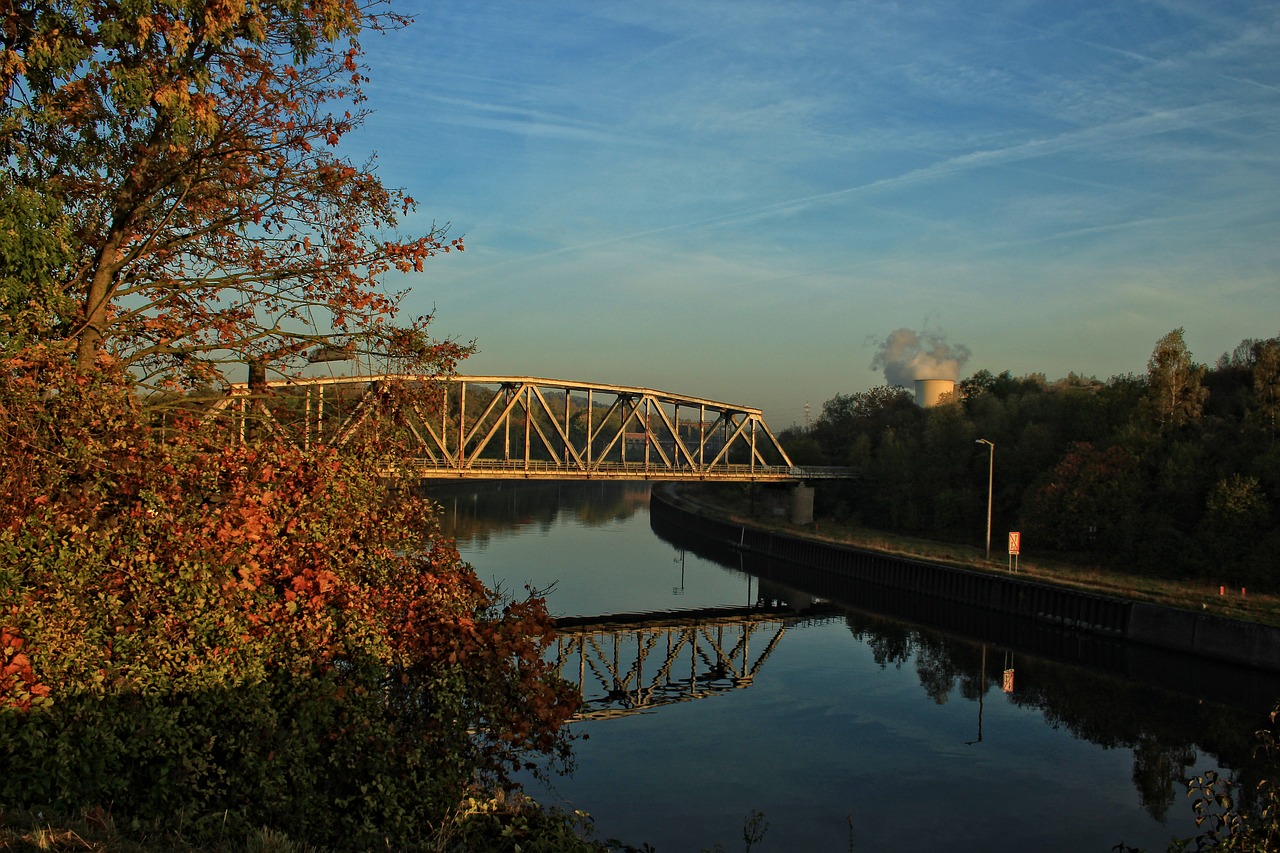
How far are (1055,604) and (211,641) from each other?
37019mm

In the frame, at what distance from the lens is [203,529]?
9.34m

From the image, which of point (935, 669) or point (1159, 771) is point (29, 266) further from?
point (935, 669)

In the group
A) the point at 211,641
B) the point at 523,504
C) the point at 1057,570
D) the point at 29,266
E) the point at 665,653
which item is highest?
the point at 29,266

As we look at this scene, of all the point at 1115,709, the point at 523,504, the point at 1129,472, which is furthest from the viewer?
the point at 523,504

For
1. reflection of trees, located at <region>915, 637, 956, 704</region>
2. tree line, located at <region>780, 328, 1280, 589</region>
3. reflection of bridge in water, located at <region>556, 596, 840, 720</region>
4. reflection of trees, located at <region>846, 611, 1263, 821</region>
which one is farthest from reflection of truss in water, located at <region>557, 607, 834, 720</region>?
tree line, located at <region>780, 328, 1280, 589</region>

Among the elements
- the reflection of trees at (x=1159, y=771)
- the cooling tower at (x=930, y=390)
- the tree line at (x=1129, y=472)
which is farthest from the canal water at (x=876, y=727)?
the cooling tower at (x=930, y=390)

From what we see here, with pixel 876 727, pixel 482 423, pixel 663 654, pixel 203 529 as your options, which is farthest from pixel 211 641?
pixel 482 423

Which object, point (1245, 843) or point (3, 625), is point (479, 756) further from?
point (1245, 843)

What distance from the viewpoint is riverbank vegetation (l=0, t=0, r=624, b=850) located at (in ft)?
29.2

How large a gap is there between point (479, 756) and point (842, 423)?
90155 millimetres

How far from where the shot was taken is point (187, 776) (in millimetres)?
9039

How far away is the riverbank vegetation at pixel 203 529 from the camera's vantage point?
350 inches

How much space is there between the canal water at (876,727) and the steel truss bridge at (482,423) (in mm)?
5290

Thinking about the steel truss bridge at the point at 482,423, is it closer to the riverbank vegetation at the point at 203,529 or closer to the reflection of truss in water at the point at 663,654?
the riverbank vegetation at the point at 203,529
